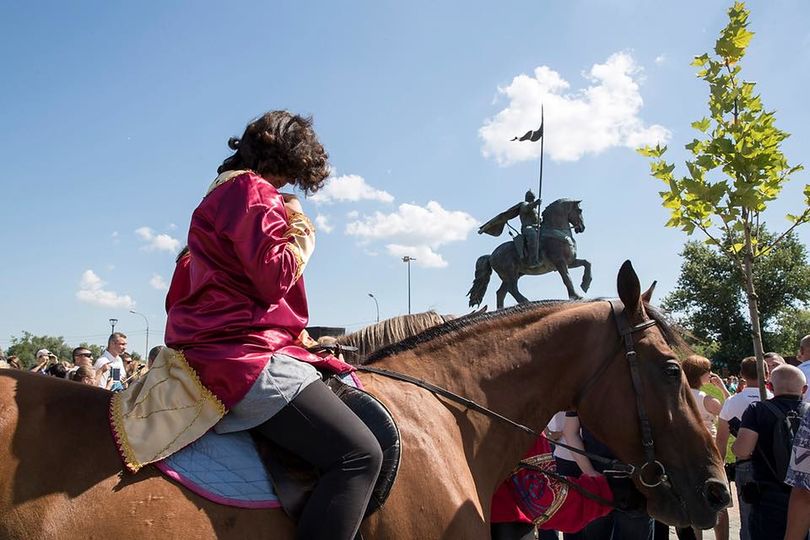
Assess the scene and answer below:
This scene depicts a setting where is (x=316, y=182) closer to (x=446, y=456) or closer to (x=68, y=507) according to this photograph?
(x=446, y=456)

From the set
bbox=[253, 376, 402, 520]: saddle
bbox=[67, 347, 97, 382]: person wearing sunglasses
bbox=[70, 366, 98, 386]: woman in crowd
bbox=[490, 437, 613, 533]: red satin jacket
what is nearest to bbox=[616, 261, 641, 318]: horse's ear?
bbox=[490, 437, 613, 533]: red satin jacket

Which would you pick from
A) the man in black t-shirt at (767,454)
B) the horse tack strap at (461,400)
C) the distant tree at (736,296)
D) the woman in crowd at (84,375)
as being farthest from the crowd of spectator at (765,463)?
the distant tree at (736,296)

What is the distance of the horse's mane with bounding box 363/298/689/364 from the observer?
3201 millimetres

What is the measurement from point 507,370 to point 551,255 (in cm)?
1326

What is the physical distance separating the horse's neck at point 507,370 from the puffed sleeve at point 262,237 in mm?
945

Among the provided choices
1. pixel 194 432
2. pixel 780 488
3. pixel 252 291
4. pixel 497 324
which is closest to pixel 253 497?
pixel 194 432

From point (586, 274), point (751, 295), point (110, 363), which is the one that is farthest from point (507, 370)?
point (586, 274)

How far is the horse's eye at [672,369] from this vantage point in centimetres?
309

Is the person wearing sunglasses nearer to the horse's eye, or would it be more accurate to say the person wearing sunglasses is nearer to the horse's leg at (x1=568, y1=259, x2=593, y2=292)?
the horse's eye

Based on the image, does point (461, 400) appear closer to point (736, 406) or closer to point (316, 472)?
point (316, 472)

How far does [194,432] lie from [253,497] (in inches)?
12.1

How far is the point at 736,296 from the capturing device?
170 feet

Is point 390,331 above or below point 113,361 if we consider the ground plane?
above

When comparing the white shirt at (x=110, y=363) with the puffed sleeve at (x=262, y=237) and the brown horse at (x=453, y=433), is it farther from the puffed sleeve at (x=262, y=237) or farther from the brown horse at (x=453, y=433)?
the puffed sleeve at (x=262, y=237)
